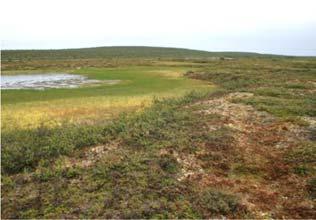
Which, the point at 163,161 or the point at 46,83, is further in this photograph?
the point at 46,83

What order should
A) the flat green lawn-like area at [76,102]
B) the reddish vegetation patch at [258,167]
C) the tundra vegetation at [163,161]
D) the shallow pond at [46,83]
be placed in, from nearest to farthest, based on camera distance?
the tundra vegetation at [163,161] → the reddish vegetation patch at [258,167] → the flat green lawn-like area at [76,102] → the shallow pond at [46,83]

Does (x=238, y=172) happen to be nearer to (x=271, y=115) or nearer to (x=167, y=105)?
(x=271, y=115)

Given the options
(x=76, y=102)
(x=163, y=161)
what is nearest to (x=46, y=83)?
(x=76, y=102)

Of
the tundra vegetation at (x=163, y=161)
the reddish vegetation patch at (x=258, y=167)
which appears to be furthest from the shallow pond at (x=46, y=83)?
the reddish vegetation patch at (x=258, y=167)

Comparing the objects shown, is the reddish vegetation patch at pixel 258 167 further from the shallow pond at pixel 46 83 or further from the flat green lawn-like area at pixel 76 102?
the shallow pond at pixel 46 83

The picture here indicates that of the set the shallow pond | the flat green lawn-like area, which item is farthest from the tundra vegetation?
the shallow pond

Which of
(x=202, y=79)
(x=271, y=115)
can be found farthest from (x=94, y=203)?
(x=202, y=79)

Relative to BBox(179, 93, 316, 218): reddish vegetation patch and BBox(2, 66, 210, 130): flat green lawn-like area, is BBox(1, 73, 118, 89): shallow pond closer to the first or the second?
BBox(2, 66, 210, 130): flat green lawn-like area

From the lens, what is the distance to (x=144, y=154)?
17.3 m

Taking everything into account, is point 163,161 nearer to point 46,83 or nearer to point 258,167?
point 258,167

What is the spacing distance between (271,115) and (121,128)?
930 cm

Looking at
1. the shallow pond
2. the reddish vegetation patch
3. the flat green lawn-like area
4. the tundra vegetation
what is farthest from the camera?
the shallow pond

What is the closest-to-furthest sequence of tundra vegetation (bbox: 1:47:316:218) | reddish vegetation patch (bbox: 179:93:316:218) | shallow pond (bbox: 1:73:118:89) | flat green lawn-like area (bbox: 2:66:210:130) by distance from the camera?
1. tundra vegetation (bbox: 1:47:316:218)
2. reddish vegetation patch (bbox: 179:93:316:218)
3. flat green lawn-like area (bbox: 2:66:210:130)
4. shallow pond (bbox: 1:73:118:89)

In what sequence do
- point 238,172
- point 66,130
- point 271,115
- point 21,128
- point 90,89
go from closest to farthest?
point 238,172, point 66,130, point 21,128, point 271,115, point 90,89
